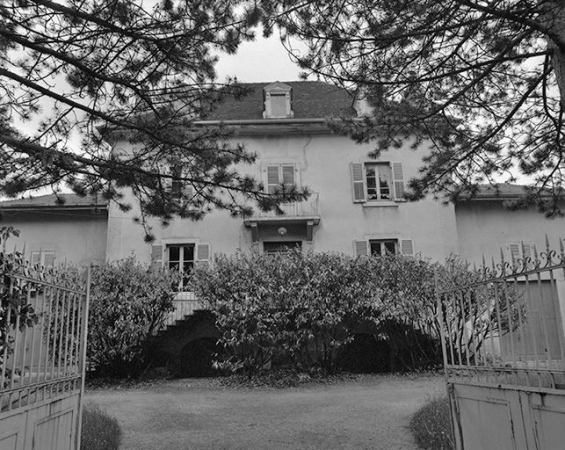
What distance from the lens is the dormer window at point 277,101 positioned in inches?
760

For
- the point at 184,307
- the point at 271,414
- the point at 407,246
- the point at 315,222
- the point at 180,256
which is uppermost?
the point at 315,222

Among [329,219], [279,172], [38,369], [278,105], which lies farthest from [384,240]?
[38,369]

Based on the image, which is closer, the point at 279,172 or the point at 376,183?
the point at 279,172

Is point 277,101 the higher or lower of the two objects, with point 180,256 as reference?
higher

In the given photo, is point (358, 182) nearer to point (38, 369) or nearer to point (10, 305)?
point (38, 369)

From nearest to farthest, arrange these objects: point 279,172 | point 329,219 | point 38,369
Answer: point 38,369 → point 329,219 → point 279,172

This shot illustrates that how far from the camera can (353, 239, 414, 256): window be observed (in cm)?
1748

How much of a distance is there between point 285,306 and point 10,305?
8.55 metres

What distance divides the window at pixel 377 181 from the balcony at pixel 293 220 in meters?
1.60

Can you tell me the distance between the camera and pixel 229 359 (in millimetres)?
11805

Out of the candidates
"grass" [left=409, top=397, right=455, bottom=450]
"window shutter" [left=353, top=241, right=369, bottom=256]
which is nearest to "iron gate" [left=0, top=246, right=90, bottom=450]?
"grass" [left=409, top=397, right=455, bottom=450]

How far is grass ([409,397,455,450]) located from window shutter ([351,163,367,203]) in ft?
37.2

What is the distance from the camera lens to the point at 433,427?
20.5 ft

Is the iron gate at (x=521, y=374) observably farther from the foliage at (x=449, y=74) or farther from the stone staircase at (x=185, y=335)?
the stone staircase at (x=185, y=335)
